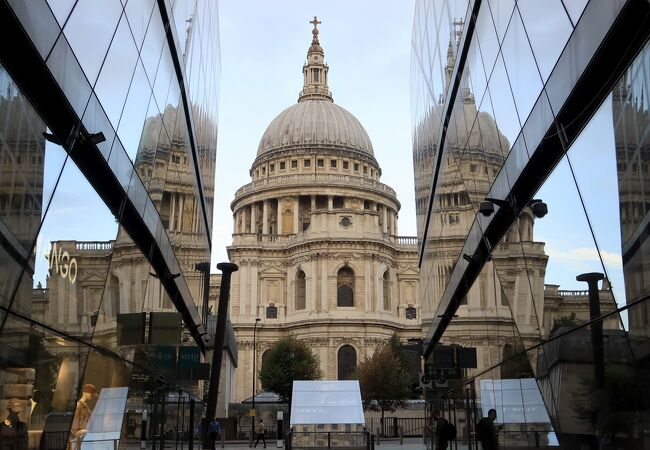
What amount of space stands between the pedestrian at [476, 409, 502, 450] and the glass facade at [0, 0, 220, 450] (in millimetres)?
6007

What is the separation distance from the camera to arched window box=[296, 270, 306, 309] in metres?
84.2

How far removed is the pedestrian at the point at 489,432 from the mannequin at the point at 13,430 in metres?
8.75

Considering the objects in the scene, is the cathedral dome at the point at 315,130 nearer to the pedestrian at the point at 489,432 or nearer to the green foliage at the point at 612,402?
the pedestrian at the point at 489,432

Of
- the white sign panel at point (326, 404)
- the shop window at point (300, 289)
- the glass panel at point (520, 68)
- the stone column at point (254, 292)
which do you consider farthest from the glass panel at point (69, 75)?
the shop window at point (300, 289)

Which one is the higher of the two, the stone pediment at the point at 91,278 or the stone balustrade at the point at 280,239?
the stone balustrade at the point at 280,239

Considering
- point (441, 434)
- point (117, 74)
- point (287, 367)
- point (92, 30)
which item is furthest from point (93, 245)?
point (287, 367)

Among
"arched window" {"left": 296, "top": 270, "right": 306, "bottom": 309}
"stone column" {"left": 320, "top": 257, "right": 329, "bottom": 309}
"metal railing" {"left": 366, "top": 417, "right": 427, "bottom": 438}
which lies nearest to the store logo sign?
"metal railing" {"left": 366, "top": 417, "right": 427, "bottom": 438}

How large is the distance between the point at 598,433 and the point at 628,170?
286 centimetres

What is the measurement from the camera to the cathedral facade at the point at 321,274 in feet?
263

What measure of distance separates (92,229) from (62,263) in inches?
58.1

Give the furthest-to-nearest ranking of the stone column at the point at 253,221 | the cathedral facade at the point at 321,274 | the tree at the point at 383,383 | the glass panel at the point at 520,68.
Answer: the stone column at the point at 253,221
the cathedral facade at the point at 321,274
the tree at the point at 383,383
the glass panel at the point at 520,68

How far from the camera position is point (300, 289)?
8512 centimetres

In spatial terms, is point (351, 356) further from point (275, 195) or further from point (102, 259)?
point (102, 259)

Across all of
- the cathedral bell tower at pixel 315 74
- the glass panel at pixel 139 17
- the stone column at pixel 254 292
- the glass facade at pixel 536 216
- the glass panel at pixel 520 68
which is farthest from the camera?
the cathedral bell tower at pixel 315 74
